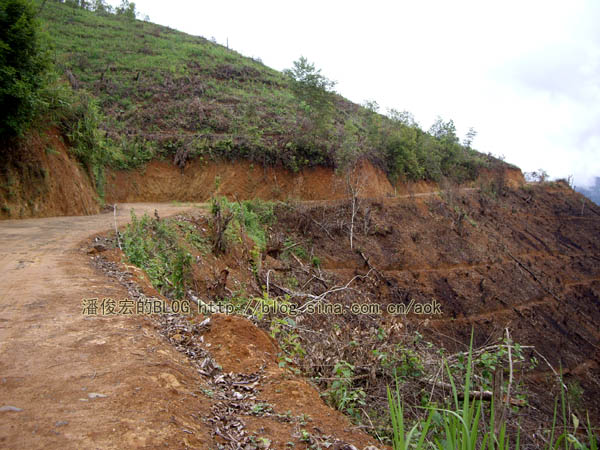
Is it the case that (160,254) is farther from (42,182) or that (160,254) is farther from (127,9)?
(127,9)

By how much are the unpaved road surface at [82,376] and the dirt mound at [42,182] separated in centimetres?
620

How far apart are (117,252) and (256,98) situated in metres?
22.1

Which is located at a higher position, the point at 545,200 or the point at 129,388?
the point at 545,200

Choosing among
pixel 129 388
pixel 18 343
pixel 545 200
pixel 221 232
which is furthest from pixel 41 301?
pixel 545 200

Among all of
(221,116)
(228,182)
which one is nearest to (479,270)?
(228,182)

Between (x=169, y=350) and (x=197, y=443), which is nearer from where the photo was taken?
(x=197, y=443)

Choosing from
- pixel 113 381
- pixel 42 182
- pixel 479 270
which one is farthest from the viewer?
pixel 479 270

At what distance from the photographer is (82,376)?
280 cm

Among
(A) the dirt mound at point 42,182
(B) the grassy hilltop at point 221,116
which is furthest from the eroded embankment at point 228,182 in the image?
(A) the dirt mound at point 42,182

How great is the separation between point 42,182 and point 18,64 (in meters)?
3.10

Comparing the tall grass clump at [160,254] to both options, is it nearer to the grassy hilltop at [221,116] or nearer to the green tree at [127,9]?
the grassy hilltop at [221,116]

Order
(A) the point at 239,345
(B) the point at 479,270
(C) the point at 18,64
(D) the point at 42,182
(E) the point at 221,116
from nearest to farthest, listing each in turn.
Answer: (A) the point at 239,345 < (C) the point at 18,64 < (D) the point at 42,182 < (B) the point at 479,270 < (E) the point at 221,116

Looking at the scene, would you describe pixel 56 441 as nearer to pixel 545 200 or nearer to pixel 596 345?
pixel 596 345

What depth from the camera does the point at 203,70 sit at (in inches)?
1179
